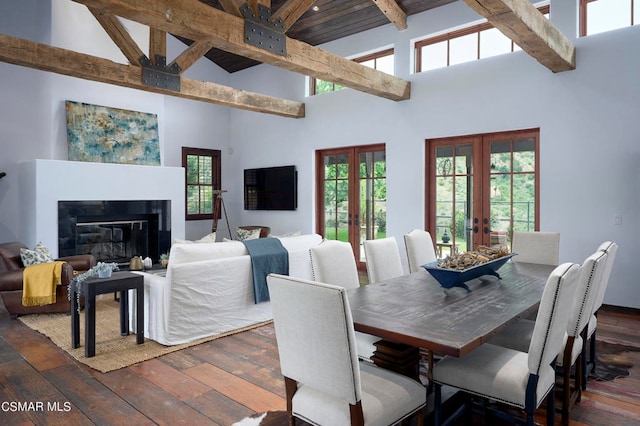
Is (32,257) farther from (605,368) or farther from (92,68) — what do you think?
(605,368)

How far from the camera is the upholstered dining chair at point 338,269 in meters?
2.61

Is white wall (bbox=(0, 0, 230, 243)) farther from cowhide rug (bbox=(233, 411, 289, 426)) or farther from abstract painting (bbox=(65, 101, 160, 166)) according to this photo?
cowhide rug (bbox=(233, 411, 289, 426))

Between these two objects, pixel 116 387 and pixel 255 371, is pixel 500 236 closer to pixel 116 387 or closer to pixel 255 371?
pixel 255 371

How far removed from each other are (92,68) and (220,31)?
7.17 ft

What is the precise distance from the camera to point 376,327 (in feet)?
6.34

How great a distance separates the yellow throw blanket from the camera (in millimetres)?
4312

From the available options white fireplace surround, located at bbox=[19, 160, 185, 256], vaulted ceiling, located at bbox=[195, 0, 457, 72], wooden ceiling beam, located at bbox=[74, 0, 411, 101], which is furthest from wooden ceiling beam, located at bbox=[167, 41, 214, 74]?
white fireplace surround, located at bbox=[19, 160, 185, 256]

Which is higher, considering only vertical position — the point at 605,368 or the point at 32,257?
the point at 32,257

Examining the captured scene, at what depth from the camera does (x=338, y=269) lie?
2.92 metres

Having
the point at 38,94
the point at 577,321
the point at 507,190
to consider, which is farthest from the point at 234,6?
the point at 38,94

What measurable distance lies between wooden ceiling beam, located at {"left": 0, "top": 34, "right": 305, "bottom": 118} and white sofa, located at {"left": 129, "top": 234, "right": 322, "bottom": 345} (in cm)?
253

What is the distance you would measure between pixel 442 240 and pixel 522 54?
2.53m

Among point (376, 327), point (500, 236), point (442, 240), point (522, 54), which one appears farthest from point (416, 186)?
point (376, 327)
